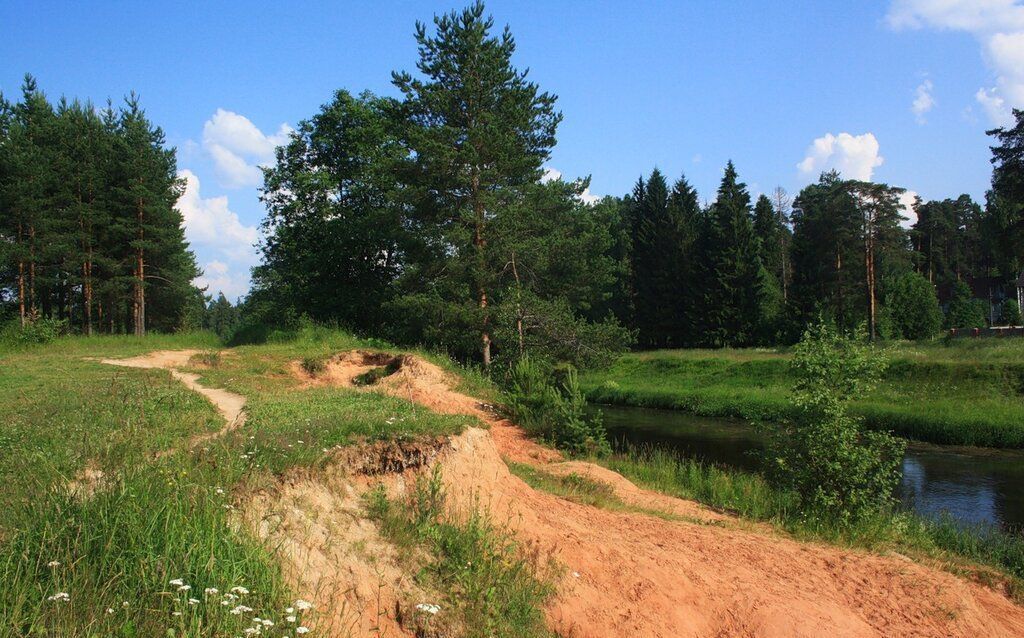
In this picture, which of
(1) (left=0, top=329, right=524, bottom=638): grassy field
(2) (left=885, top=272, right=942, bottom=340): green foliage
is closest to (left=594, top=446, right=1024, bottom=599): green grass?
(1) (left=0, top=329, right=524, bottom=638): grassy field

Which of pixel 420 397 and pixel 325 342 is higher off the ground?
pixel 325 342

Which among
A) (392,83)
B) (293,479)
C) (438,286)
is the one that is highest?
(392,83)

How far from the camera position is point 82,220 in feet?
107

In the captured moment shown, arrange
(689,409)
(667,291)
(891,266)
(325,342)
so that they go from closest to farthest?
(325,342) → (689,409) → (891,266) → (667,291)

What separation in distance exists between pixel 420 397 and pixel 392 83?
14610 mm

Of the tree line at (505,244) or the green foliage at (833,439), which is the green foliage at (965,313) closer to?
the tree line at (505,244)

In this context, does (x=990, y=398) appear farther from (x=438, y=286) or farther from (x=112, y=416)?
(x=112, y=416)

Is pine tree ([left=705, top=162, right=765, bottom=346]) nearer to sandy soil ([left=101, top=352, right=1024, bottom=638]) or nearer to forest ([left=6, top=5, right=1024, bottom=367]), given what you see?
forest ([left=6, top=5, right=1024, bottom=367])

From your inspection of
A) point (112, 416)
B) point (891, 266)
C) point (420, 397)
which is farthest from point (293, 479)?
point (891, 266)

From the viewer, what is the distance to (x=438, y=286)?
2588cm

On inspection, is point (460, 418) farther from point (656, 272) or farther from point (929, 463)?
point (656, 272)

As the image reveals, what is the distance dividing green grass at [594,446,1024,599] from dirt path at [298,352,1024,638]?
0.65 metres

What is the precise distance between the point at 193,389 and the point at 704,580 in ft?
36.2

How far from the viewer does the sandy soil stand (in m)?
5.85
